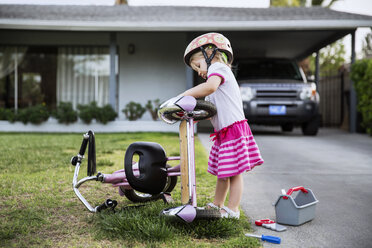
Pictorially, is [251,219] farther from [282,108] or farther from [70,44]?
[70,44]

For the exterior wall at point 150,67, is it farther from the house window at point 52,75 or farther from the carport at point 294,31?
the carport at point 294,31

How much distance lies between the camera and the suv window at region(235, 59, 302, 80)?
9.04 m

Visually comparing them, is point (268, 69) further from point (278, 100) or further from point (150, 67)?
point (150, 67)

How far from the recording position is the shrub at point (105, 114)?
10328 mm

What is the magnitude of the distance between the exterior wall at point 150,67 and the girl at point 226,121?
30.8 feet

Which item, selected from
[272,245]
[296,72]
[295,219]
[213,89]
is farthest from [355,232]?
[296,72]

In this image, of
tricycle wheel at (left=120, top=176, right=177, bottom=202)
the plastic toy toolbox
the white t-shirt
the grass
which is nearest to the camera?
the grass

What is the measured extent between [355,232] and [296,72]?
23.4ft

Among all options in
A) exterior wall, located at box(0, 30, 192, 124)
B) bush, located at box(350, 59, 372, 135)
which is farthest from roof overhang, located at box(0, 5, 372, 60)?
bush, located at box(350, 59, 372, 135)

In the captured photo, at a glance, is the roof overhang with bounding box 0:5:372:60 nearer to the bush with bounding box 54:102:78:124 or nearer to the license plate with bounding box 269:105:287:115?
the bush with bounding box 54:102:78:124

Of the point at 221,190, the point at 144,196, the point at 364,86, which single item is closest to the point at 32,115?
the point at 144,196

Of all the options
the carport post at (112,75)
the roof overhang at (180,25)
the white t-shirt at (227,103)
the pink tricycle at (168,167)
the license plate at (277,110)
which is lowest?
the pink tricycle at (168,167)

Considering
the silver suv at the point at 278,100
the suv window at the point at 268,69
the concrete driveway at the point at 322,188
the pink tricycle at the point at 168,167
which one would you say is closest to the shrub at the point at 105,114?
the suv window at the point at 268,69

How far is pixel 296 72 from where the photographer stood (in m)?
9.19
